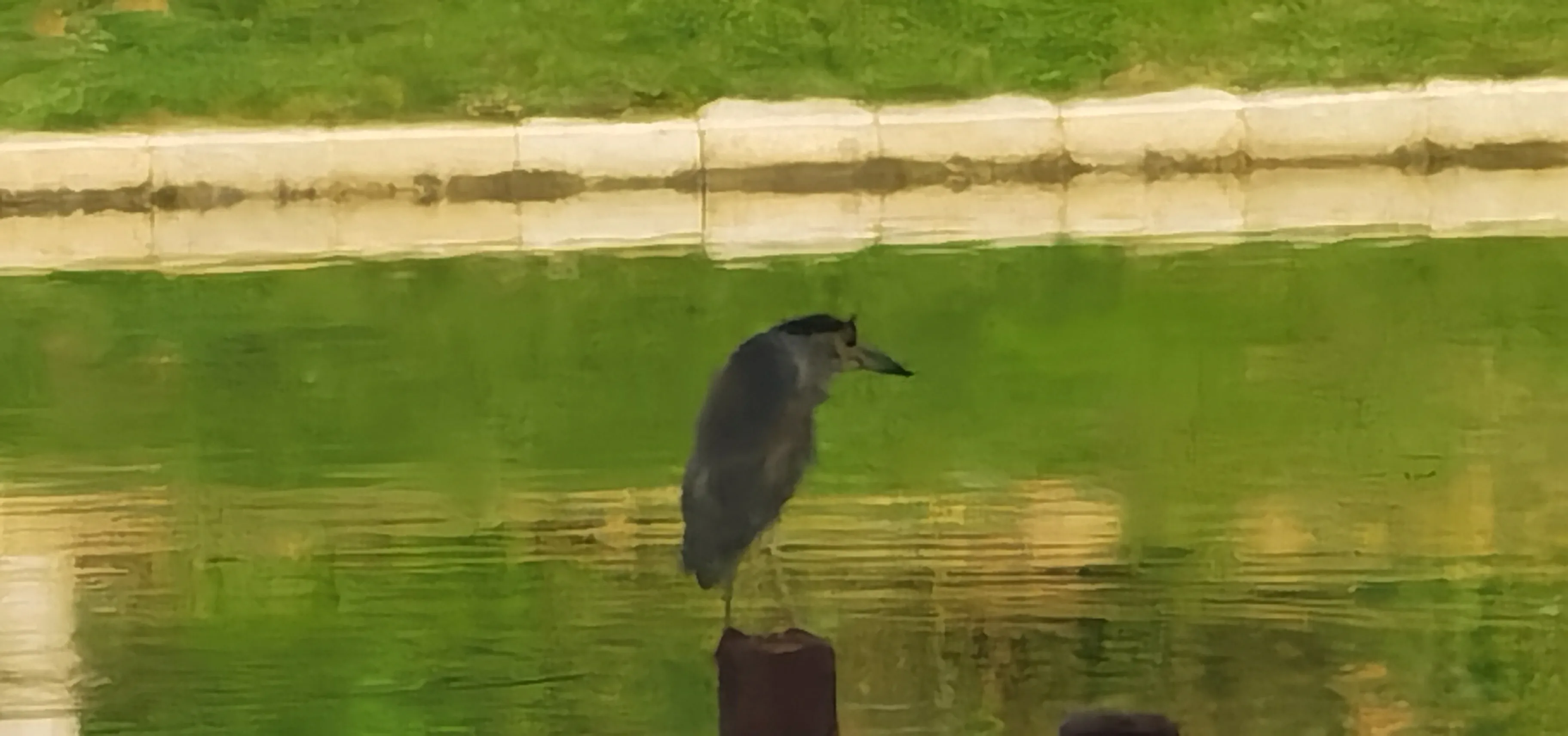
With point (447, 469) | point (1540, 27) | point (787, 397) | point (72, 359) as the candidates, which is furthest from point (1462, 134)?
point (72, 359)

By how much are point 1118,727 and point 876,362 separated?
1.14 ft

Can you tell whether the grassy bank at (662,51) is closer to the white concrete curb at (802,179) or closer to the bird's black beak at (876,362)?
the white concrete curb at (802,179)

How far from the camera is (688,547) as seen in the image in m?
1.00

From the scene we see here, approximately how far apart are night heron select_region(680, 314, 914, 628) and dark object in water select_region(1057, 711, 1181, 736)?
296 millimetres

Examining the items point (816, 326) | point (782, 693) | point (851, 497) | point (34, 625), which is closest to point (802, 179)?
point (816, 326)

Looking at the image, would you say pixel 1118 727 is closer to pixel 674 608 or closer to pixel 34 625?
pixel 674 608

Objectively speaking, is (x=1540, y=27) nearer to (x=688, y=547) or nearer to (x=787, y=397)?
(x=787, y=397)

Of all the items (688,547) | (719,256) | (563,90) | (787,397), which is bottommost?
(688,547)

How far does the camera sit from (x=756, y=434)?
0.99 meters

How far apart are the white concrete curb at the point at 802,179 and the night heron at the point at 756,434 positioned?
0.08 metres

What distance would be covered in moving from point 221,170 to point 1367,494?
2.81 ft

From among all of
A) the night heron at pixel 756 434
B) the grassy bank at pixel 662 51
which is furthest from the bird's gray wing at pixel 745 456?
the grassy bank at pixel 662 51

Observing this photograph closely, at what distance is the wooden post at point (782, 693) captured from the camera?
762 millimetres

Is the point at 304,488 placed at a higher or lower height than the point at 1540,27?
lower
